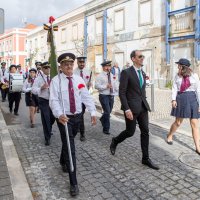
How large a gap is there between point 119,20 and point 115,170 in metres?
19.1

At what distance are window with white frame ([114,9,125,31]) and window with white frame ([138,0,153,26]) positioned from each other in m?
2.18

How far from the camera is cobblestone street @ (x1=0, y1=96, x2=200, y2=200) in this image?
151 inches

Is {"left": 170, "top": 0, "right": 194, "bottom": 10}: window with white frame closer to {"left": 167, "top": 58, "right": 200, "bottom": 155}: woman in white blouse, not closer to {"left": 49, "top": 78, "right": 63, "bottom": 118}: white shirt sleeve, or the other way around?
{"left": 167, "top": 58, "right": 200, "bottom": 155}: woman in white blouse

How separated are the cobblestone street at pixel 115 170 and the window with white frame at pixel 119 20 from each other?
649 inches

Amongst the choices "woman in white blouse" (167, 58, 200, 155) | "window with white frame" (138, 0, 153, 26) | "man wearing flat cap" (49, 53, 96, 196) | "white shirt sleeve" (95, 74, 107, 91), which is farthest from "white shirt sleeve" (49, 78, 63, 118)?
"window with white frame" (138, 0, 153, 26)

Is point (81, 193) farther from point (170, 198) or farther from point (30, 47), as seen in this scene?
point (30, 47)

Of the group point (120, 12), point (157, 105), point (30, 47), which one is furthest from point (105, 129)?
point (30, 47)

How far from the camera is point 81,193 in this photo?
3840 mm

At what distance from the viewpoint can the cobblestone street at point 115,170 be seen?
3.83 meters

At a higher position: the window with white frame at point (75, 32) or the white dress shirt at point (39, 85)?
the window with white frame at point (75, 32)

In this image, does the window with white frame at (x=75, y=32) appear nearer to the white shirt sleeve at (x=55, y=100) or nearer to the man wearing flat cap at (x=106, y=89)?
the man wearing flat cap at (x=106, y=89)

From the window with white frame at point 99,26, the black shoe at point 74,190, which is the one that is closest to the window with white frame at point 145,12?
the window with white frame at point 99,26

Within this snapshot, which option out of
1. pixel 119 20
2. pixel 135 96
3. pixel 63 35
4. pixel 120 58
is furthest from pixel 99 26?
pixel 135 96

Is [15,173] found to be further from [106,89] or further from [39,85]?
[106,89]
